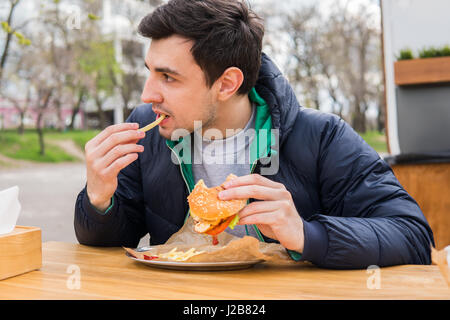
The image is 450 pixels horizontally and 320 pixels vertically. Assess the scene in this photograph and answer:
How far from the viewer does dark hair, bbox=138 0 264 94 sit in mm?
1607

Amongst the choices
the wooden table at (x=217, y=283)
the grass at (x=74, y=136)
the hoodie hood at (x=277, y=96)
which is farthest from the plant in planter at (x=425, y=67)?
the grass at (x=74, y=136)

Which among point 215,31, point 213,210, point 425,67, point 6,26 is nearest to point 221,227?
point 213,210

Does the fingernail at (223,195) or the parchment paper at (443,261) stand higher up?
the fingernail at (223,195)

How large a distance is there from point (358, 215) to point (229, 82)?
668mm

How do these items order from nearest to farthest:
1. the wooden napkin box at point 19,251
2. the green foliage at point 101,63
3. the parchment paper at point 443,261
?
the parchment paper at point 443,261 < the wooden napkin box at point 19,251 < the green foliage at point 101,63

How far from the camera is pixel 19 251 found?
3.72ft

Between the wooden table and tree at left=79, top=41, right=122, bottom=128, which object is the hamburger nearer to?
the wooden table

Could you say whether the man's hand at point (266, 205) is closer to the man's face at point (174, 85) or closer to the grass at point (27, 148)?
the man's face at point (174, 85)

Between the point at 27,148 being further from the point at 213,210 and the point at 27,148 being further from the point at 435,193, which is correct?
the point at 213,210

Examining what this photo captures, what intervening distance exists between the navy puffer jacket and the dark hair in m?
0.12

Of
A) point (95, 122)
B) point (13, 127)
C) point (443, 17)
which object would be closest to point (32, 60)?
point (13, 127)

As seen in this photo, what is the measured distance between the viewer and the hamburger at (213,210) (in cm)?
113
